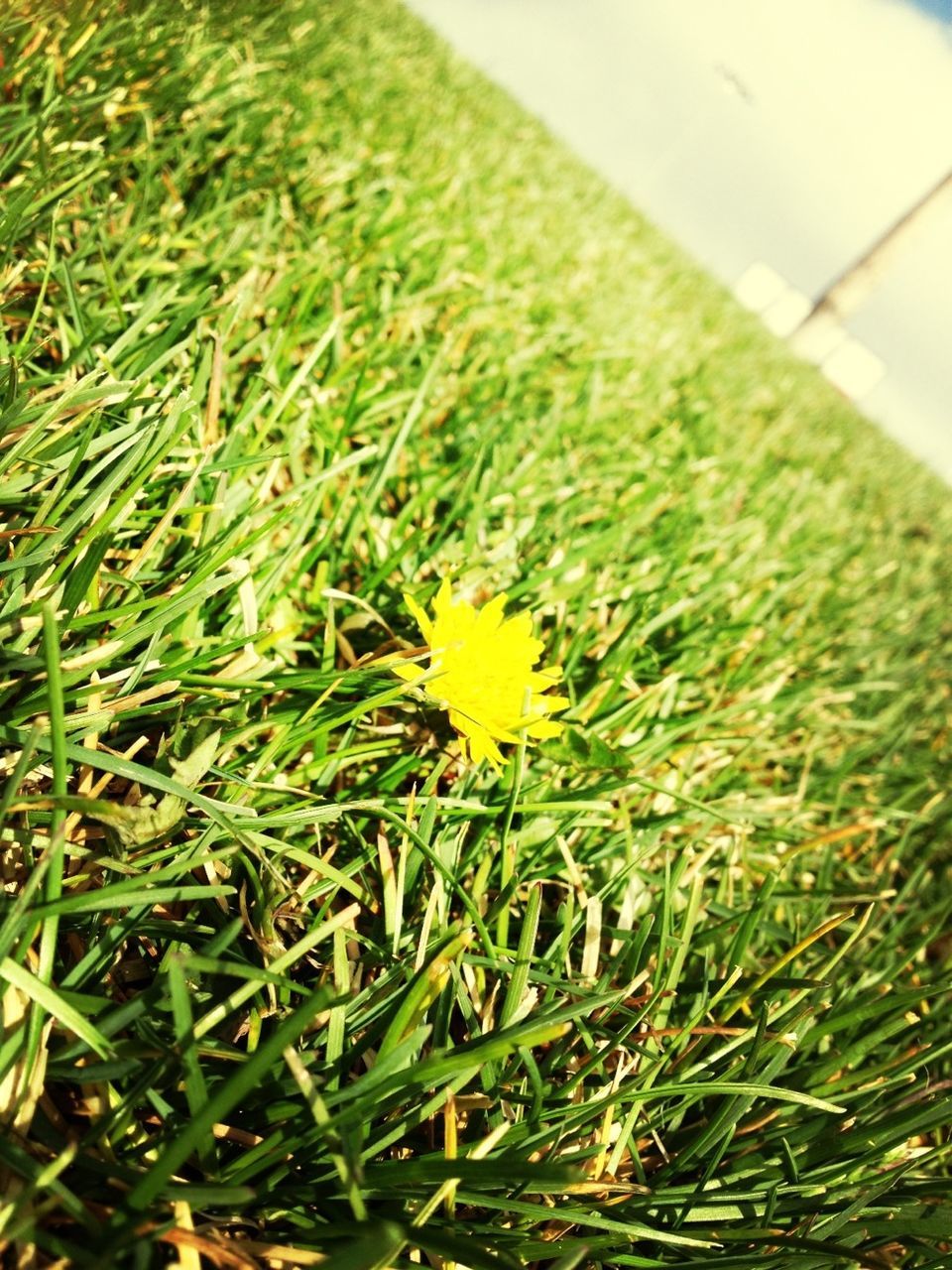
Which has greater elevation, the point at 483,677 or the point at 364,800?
the point at 483,677

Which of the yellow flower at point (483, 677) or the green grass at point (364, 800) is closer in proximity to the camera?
→ the green grass at point (364, 800)

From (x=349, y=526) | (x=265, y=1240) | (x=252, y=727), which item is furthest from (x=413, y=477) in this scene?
(x=265, y=1240)

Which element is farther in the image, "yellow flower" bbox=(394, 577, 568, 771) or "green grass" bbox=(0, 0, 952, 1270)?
"yellow flower" bbox=(394, 577, 568, 771)

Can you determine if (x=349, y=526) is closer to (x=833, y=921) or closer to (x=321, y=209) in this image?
(x=833, y=921)
